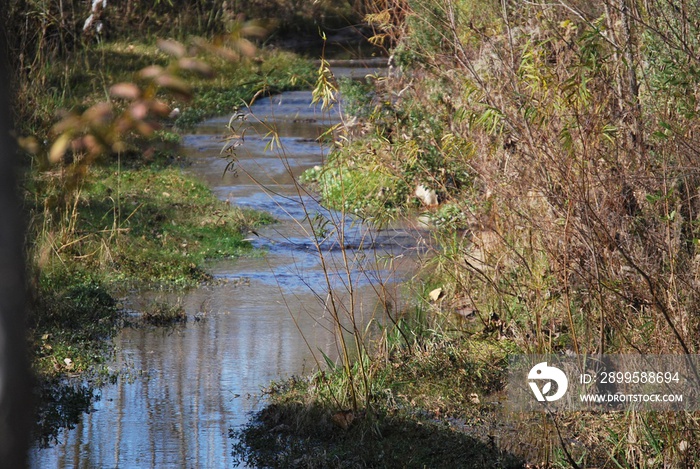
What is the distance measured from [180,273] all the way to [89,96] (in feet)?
37.0

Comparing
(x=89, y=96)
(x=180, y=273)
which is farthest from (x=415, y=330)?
(x=89, y=96)

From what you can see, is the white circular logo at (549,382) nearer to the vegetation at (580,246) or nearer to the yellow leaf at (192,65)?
the vegetation at (580,246)

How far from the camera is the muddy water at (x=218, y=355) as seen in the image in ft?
18.4

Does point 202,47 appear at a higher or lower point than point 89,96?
lower

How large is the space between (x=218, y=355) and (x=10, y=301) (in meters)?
5.14

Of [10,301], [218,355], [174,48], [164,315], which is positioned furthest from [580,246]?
[10,301]

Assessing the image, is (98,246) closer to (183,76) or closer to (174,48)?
(174,48)

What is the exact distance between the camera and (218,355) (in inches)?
285

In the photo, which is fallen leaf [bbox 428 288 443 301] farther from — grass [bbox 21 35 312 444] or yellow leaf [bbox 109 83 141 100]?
yellow leaf [bbox 109 83 141 100]

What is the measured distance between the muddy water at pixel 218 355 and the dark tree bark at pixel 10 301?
9.44ft

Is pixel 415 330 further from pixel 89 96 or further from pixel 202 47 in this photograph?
pixel 89 96

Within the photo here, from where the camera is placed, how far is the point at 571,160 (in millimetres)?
5617

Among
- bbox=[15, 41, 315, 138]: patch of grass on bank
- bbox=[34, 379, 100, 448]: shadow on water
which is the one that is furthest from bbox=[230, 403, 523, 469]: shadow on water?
bbox=[15, 41, 315, 138]: patch of grass on bank

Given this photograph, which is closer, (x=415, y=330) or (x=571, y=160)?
(x=571, y=160)
